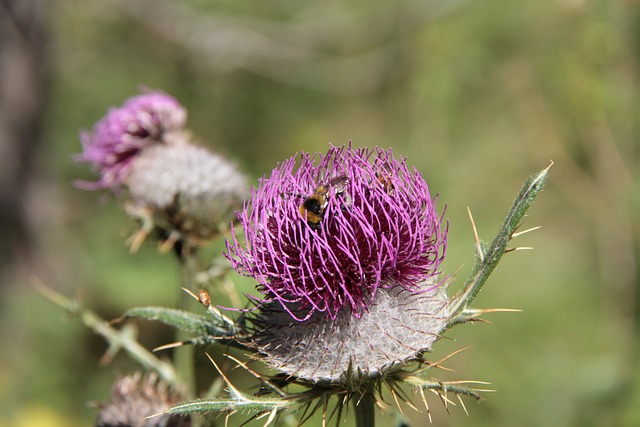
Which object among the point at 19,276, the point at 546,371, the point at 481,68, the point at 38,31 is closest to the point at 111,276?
the point at 19,276

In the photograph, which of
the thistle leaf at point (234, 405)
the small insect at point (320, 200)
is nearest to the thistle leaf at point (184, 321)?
the thistle leaf at point (234, 405)

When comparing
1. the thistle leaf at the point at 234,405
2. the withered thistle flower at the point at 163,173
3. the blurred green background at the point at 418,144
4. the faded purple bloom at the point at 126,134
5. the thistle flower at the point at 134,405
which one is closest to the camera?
the thistle leaf at the point at 234,405

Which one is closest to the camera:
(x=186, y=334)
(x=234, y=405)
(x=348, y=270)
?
(x=234, y=405)

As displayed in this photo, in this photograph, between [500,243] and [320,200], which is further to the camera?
[320,200]

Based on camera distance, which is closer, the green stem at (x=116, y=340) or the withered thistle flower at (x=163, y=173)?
the green stem at (x=116, y=340)

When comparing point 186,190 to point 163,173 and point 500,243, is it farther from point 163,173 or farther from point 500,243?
point 500,243

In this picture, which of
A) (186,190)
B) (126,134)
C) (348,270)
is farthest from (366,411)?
(126,134)

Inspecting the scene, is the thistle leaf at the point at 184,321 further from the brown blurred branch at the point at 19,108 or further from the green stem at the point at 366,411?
the brown blurred branch at the point at 19,108

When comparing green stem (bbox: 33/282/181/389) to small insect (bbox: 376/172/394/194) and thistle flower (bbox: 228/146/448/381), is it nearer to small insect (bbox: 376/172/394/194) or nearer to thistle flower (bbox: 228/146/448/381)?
thistle flower (bbox: 228/146/448/381)
